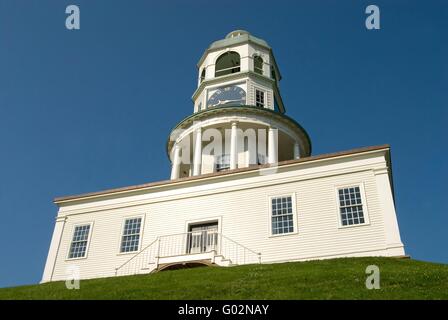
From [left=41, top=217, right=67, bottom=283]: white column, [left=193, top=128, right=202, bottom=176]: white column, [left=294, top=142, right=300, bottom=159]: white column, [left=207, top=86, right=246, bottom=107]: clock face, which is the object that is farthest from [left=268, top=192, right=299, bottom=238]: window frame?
[left=207, top=86, right=246, bottom=107]: clock face

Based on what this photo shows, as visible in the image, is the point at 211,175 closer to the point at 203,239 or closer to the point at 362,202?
the point at 203,239

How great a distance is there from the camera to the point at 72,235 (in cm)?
2239

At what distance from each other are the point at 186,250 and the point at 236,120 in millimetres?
11564

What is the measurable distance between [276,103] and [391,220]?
18.4m

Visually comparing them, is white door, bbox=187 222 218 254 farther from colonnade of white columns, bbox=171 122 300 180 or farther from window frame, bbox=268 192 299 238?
colonnade of white columns, bbox=171 122 300 180

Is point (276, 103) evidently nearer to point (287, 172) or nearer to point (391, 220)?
point (287, 172)

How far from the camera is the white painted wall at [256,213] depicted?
17625 millimetres

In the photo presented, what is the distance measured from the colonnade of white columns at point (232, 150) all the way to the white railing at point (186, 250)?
7027mm

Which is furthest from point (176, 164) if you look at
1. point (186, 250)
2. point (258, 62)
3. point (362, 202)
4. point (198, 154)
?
point (362, 202)

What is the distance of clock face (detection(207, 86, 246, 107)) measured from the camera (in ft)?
102

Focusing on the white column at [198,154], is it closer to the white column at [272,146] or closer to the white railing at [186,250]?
the white column at [272,146]

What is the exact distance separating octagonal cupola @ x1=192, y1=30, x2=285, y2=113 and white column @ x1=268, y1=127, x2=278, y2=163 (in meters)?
3.35

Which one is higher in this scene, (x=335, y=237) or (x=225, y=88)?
(x=225, y=88)
